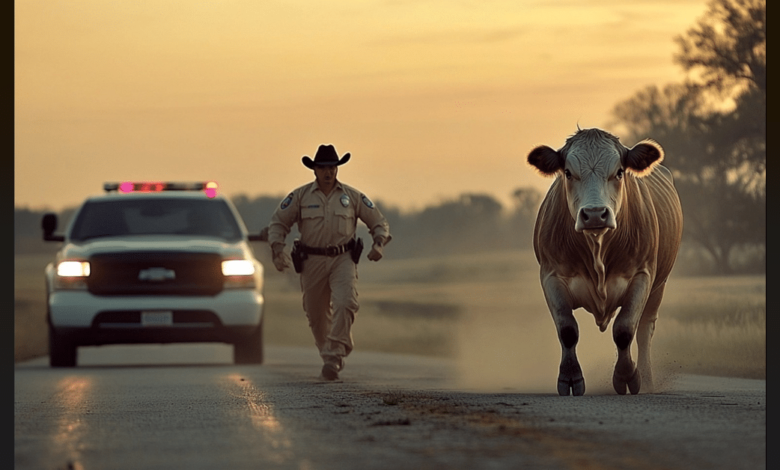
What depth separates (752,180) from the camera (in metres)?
44.9

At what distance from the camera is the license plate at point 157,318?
17188mm

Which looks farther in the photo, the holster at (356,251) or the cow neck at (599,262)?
the holster at (356,251)

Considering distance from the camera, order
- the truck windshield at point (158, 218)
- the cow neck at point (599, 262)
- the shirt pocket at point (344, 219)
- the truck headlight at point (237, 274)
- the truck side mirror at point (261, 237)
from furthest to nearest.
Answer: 1. the truck windshield at point (158, 218)
2. the truck headlight at point (237, 274)
3. the truck side mirror at point (261, 237)
4. the shirt pocket at point (344, 219)
5. the cow neck at point (599, 262)

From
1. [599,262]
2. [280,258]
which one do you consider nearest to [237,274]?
[280,258]

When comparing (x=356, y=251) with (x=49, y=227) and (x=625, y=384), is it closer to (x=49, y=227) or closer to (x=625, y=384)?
(x=625, y=384)

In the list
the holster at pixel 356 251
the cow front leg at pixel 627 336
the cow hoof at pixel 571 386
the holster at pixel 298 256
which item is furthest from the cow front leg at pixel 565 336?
the holster at pixel 298 256

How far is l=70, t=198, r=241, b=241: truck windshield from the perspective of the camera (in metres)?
18.5

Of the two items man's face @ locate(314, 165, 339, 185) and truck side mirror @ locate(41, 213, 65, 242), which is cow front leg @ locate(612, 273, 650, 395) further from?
truck side mirror @ locate(41, 213, 65, 242)

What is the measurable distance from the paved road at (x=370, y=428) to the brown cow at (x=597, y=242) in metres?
0.54

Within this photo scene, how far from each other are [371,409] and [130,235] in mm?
8659

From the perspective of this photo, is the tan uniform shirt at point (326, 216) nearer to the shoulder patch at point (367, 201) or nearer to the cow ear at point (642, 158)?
the shoulder patch at point (367, 201)

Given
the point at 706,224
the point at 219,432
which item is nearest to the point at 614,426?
the point at 219,432

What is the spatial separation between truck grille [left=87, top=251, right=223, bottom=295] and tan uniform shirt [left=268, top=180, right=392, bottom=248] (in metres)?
2.71

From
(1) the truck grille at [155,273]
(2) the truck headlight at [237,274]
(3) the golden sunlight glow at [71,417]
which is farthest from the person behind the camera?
(2) the truck headlight at [237,274]
